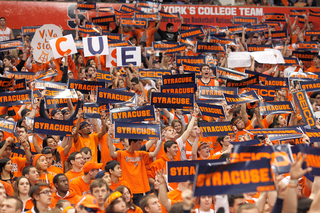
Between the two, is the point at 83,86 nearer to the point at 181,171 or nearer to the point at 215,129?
the point at 215,129

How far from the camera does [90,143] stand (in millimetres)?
7457

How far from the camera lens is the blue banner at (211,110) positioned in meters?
7.90

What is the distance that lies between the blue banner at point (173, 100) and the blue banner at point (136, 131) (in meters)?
0.88

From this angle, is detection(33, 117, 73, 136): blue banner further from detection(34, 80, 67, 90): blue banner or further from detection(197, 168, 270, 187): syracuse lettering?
detection(197, 168, 270, 187): syracuse lettering

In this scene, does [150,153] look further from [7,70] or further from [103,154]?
[7,70]

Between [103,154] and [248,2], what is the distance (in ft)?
40.4

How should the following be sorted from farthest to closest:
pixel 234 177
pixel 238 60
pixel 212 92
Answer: pixel 238 60, pixel 212 92, pixel 234 177

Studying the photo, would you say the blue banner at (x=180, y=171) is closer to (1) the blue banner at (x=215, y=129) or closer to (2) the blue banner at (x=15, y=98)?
(1) the blue banner at (x=215, y=129)

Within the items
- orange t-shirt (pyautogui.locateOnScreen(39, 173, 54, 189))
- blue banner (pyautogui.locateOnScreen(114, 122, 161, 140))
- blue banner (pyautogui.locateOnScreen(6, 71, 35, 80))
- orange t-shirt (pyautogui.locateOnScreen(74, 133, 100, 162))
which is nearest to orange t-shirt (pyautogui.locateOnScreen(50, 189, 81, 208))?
orange t-shirt (pyautogui.locateOnScreen(39, 173, 54, 189))

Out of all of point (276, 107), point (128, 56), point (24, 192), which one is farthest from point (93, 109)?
point (276, 107)

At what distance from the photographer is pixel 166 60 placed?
38.8ft

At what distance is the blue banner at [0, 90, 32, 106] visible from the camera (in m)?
8.15

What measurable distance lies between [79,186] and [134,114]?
167cm

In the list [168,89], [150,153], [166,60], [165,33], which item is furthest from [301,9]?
[150,153]
